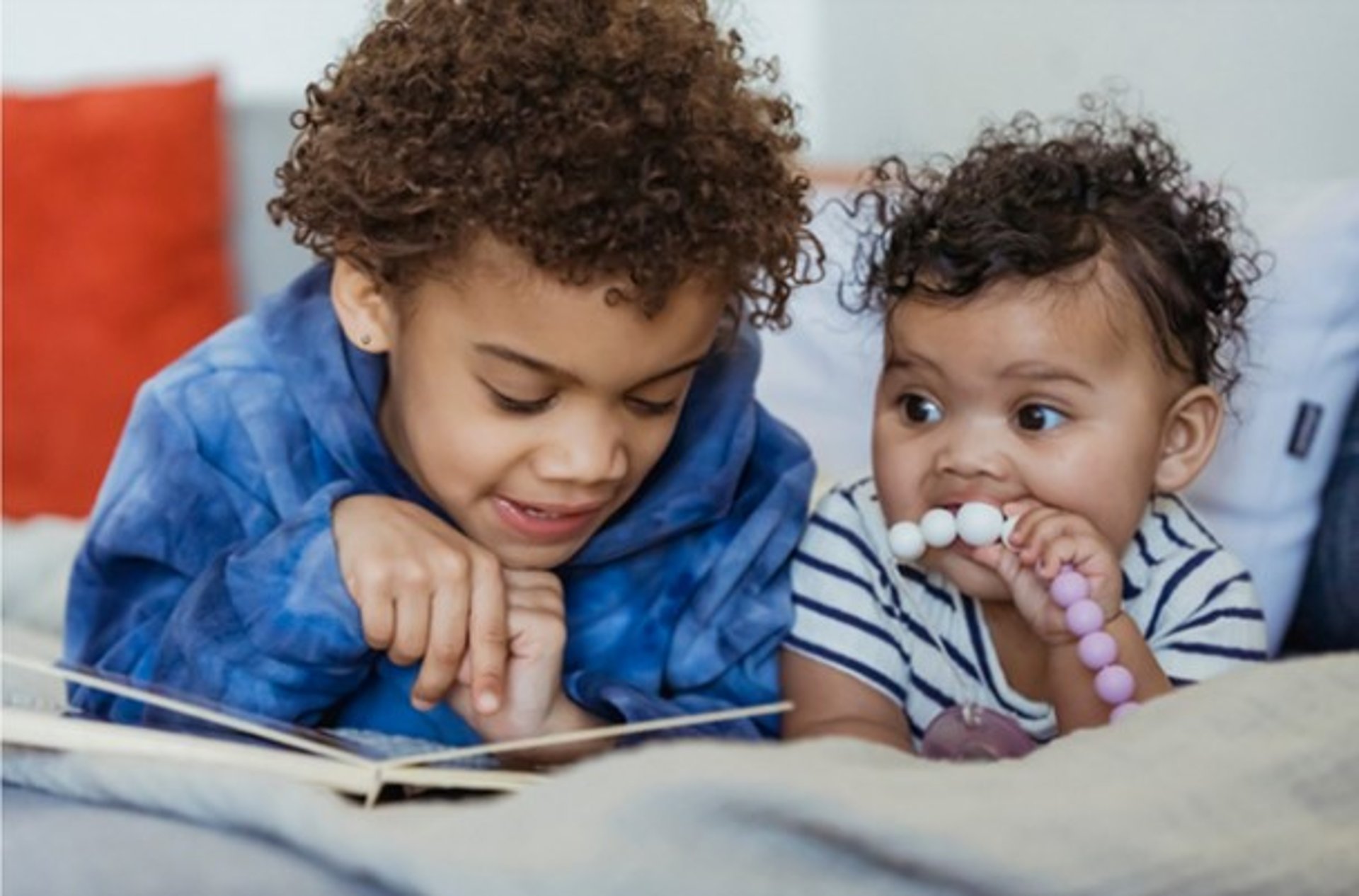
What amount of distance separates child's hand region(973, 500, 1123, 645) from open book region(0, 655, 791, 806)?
0.23 m

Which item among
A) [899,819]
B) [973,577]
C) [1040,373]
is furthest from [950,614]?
[899,819]

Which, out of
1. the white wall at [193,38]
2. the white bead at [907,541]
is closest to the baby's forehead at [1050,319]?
the white bead at [907,541]

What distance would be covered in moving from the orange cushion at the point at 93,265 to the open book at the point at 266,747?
1133mm

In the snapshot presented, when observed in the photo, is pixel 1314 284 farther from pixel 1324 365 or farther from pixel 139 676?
pixel 139 676

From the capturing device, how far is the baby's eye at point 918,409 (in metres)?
1.09

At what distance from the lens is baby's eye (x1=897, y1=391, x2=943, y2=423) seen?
Answer: 1.09m

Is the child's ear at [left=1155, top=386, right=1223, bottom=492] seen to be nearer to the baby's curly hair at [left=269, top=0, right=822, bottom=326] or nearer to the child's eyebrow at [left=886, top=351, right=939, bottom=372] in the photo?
the child's eyebrow at [left=886, top=351, right=939, bottom=372]

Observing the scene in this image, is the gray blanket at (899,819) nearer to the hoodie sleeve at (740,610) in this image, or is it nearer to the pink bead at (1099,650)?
the pink bead at (1099,650)

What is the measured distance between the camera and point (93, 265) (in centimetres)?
197

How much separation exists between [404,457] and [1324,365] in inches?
26.0

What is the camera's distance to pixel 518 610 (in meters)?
1.02

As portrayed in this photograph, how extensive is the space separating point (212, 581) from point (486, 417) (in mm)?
180

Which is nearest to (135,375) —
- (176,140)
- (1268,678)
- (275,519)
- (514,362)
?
(176,140)

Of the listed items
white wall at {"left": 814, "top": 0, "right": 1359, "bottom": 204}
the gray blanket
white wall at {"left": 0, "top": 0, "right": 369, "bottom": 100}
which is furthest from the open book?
white wall at {"left": 0, "top": 0, "right": 369, "bottom": 100}
